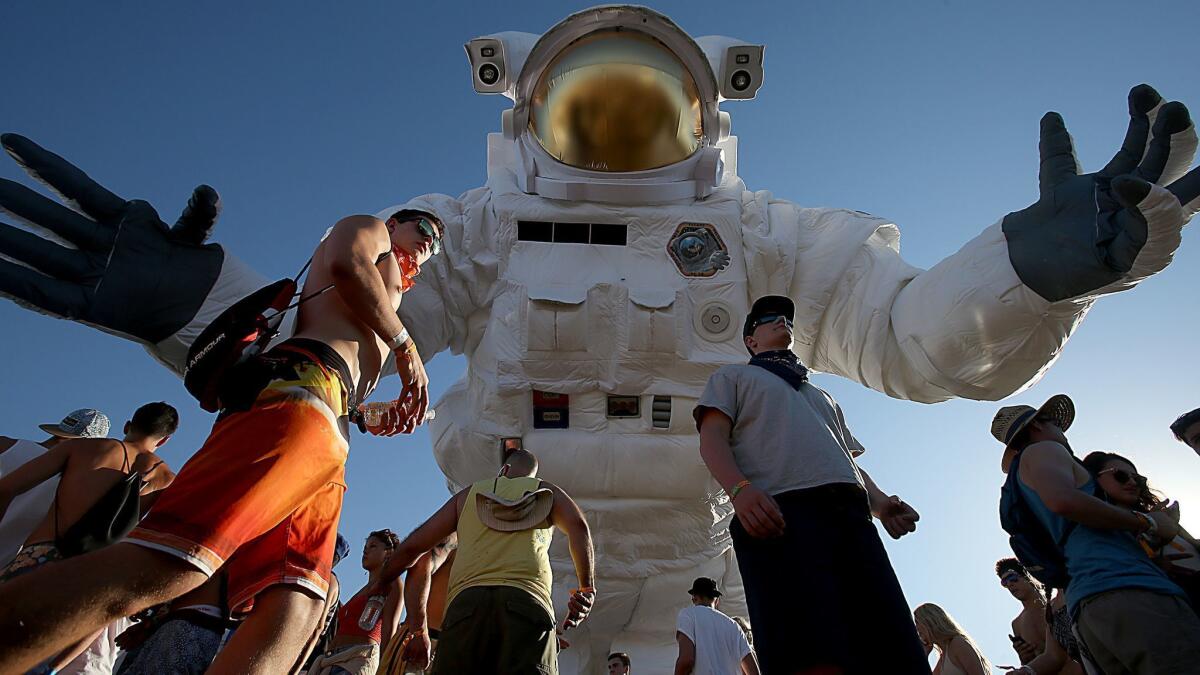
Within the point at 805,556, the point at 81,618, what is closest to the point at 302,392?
the point at 81,618

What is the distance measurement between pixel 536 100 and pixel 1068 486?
3852 mm

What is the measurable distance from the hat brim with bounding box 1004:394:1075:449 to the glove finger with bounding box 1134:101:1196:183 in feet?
3.98

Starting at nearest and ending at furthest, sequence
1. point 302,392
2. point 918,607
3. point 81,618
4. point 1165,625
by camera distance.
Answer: point 81,618 → point 302,392 → point 1165,625 → point 918,607

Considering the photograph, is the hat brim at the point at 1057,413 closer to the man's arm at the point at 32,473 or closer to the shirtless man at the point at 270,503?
the shirtless man at the point at 270,503

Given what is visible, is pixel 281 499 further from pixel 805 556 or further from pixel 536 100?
pixel 536 100

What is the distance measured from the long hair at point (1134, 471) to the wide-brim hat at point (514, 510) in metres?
1.93

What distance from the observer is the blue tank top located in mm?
2328

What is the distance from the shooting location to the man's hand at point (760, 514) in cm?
204

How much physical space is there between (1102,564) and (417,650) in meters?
2.43

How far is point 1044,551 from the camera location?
2652mm

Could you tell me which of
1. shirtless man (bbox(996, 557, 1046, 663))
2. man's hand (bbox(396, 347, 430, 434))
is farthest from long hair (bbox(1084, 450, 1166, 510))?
man's hand (bbox(396, 347, 430, 434))

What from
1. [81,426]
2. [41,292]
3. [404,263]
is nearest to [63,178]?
[41,292]

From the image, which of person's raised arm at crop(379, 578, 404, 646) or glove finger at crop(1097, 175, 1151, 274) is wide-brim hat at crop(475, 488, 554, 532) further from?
glove finger at crop(1097, 175, 1151, 274)

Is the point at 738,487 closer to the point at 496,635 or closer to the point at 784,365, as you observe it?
the point at 784,365
